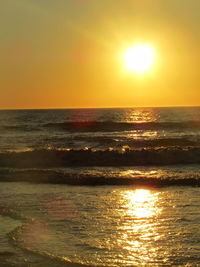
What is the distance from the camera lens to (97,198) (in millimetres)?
10086

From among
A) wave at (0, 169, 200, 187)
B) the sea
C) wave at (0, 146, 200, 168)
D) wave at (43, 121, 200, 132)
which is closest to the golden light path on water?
the sea

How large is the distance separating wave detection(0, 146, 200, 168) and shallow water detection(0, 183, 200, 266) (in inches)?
347

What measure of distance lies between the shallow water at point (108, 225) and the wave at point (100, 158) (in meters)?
8.81

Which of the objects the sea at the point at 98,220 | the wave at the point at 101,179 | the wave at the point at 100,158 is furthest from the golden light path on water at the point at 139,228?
the wave at the point at 100,158

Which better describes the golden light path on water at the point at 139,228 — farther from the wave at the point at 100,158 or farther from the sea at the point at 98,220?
the wave at the point at 100,158

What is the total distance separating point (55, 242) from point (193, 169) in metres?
10.9

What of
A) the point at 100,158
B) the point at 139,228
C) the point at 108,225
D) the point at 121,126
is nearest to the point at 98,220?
the point at 108,225

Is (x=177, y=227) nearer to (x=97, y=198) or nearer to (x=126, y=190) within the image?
(x=97, y=198)

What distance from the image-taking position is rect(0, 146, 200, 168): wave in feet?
65.2

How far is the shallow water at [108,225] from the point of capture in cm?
606

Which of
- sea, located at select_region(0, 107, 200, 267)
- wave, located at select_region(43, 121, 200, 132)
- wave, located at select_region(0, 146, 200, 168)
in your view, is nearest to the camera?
sea, located at select_region(0, 107, 200, 267)

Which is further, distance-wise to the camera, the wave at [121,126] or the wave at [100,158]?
the wave at [121,126]

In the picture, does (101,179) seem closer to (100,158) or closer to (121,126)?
(100,158)

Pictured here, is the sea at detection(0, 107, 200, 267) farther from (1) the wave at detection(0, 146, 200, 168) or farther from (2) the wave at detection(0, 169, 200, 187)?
(1) the wave at detection(0, 146, 200, 168)
